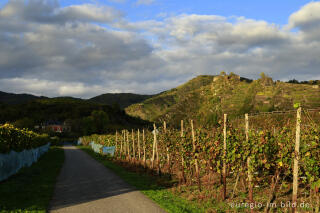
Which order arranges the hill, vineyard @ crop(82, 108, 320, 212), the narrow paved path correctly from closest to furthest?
vineyard @ crop(82, 108, 320, 212) < the narrow paved path < the hill

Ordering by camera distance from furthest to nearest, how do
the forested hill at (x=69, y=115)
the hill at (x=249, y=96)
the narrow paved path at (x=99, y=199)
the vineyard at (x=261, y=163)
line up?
the forested hill at (x=69, y=115) < the hill at (x=249, y=96) < the narrow paved path at (x=99, y=199) < the vineyard at (x=261, y=163)

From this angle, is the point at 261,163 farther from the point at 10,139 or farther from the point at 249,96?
the point at 249,96

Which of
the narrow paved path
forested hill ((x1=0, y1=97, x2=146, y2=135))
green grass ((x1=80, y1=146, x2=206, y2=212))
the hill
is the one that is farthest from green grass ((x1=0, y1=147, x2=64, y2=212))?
forested hill ((x1=0, y1=97, x2=146, y2=135))

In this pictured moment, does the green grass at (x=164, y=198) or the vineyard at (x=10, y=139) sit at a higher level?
the vineyard at (x=10, y=139)

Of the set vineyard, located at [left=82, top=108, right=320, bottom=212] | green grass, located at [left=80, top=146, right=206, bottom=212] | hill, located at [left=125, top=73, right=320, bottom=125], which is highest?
hill, located at [left=125, top=73, right=320, bottom=125]

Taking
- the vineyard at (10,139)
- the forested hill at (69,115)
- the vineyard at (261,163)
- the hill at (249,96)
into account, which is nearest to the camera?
the vineyard at (261,163)

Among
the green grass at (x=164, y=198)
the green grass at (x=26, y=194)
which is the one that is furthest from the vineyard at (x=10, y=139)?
the green grass at (x=164, y=198)

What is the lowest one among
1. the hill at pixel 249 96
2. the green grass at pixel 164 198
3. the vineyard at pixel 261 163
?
the green grass at pixel 164 198

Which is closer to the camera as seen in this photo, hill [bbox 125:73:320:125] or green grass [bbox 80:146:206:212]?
green grass [bbox 80:146:206:212]

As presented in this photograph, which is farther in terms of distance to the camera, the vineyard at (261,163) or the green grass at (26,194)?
the green grass at (26,194)

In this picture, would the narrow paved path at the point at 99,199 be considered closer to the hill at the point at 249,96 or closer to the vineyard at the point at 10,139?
the vineyard at the point at 10,139

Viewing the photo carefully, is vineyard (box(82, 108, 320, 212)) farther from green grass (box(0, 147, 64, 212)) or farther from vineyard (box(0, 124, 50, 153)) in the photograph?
vineyard (box(0, 124, 50, 153))

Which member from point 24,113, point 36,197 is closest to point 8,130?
point 36,197

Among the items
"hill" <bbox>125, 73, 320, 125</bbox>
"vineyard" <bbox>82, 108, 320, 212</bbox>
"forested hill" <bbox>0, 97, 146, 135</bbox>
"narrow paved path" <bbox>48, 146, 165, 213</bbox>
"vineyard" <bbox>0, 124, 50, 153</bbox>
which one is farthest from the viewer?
"forested hill" <bbox>0, 97, 146, 135</bbox>
